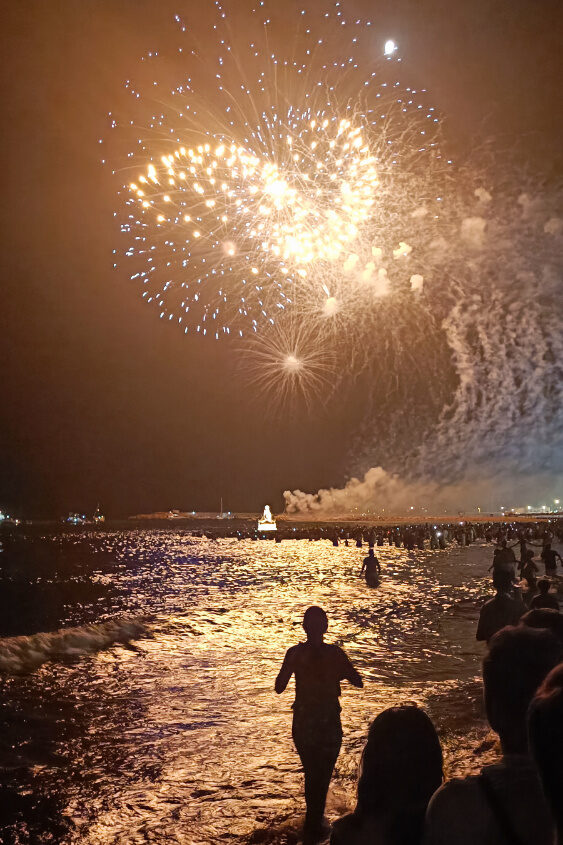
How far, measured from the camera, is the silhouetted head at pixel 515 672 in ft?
8.72

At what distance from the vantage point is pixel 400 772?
7.32ft

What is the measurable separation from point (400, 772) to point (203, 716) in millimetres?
6753

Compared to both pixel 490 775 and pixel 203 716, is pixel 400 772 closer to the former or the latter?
pixel 490 775

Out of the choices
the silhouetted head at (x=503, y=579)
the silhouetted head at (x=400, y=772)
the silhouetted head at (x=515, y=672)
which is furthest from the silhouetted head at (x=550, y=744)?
the silhouetted head at (x=503, y=579)

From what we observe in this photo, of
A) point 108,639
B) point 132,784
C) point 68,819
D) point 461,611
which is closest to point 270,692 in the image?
point 132,784

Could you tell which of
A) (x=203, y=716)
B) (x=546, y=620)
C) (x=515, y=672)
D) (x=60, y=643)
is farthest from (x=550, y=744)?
(x=60, y=643)

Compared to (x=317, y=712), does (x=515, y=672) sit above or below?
above

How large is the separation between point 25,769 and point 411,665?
6.59m

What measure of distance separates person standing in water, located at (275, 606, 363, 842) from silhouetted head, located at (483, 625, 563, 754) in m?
2.08

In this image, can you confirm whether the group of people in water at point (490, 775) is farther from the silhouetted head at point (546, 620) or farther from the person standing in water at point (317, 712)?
the person standing in water at point (317, 712)

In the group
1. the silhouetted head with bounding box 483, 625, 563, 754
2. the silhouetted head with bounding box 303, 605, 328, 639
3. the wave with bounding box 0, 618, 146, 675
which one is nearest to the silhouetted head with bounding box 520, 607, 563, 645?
the silhouetted head with bounding box 483, 625, 563, 754

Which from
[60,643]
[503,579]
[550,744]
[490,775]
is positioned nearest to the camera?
[550,744]

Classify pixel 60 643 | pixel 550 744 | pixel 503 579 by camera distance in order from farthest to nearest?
pixel 60 643
pixel 503 579
pixel 550 744

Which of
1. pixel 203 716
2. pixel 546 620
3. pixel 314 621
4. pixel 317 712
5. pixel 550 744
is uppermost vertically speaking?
pixel 550 744
